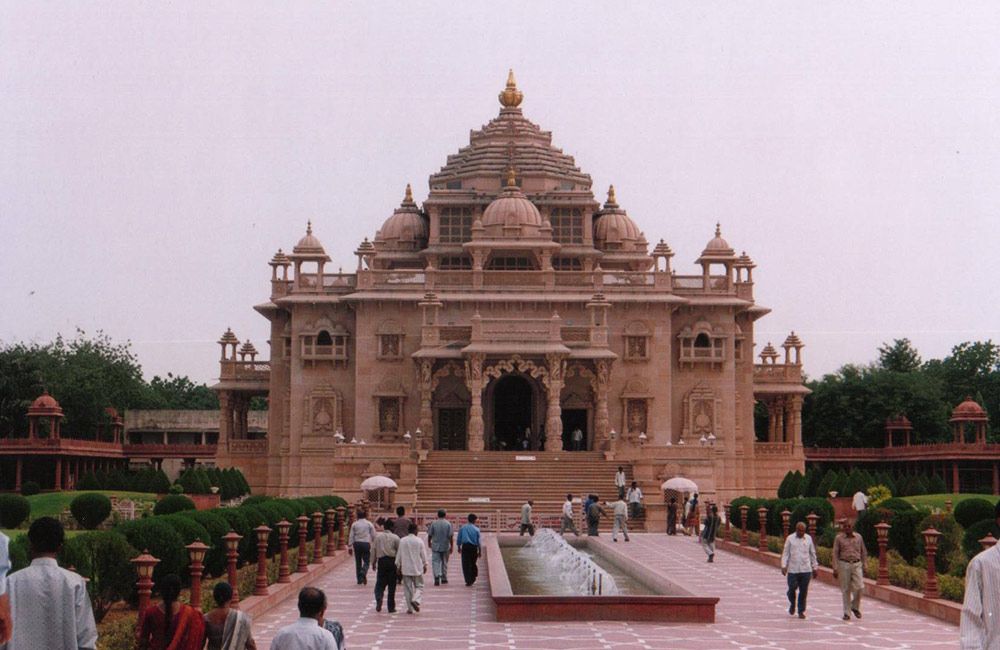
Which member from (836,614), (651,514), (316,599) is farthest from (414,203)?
(316,599)

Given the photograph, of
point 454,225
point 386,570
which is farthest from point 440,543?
point 454,225

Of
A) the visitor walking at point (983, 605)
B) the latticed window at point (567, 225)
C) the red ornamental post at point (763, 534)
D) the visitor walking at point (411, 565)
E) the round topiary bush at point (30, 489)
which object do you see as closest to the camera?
the visitor walking at point (983, 605)

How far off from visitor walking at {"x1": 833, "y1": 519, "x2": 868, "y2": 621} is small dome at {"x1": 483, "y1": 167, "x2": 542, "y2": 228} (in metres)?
34.6

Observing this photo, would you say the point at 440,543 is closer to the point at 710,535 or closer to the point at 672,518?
the point at 710,535

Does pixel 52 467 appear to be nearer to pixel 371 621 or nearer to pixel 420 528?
pixel 420 528

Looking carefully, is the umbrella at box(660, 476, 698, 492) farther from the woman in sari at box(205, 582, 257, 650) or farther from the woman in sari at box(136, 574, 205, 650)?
the woman in sari at box(136, 574, 205, 650)

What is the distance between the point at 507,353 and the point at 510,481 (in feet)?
18.3

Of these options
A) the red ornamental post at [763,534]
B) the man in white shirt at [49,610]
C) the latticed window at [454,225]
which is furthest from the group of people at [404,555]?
the latticed window at [454,225]

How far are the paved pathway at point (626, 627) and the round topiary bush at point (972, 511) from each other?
8161 mm

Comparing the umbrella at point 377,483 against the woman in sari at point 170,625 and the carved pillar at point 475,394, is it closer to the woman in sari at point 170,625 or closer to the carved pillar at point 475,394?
the carved pillar at point 475,394

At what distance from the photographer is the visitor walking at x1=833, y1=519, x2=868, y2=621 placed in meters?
19.7

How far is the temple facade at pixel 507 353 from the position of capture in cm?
4981

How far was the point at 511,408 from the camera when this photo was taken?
177ft

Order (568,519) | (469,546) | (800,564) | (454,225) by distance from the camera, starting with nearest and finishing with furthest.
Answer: (800,564)
(469,546)
(568,519)
(454,225)
